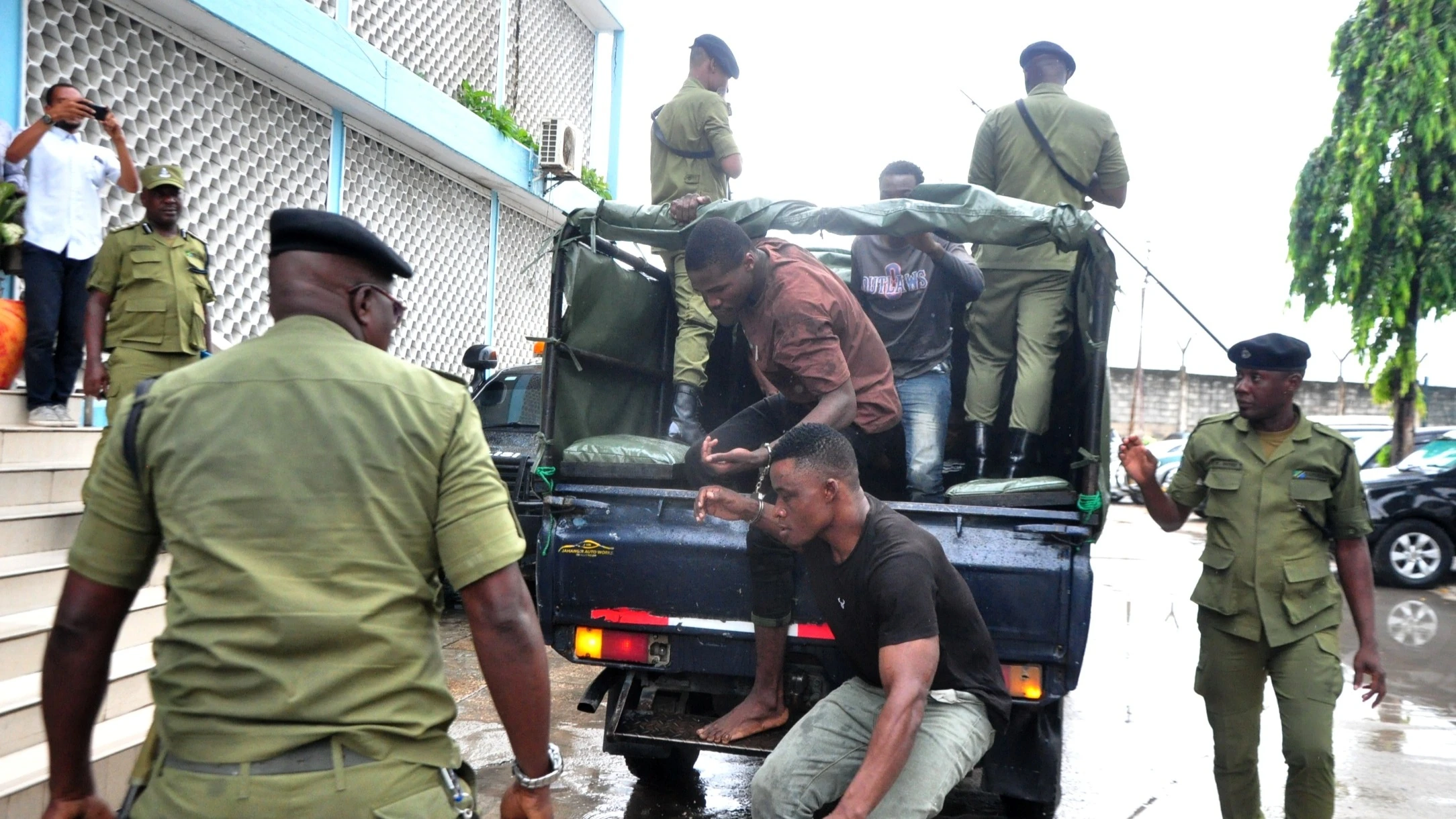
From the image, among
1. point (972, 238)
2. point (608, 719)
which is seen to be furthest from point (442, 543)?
point (972, 238)

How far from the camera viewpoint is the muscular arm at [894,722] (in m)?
2.91

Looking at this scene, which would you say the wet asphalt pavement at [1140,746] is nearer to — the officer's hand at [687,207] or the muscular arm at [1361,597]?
the muscular arm at [1361,597]

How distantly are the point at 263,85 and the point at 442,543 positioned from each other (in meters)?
8.18

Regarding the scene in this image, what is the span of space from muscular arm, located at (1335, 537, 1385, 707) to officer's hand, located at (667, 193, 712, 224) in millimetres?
2619

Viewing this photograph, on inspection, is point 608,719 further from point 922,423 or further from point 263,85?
point 263,85

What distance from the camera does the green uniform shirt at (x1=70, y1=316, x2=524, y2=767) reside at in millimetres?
1733

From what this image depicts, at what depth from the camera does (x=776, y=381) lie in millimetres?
4371

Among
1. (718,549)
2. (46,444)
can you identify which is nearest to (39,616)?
(46,444)

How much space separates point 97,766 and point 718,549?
7.27ft

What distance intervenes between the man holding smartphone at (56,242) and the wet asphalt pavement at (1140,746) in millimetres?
Result: 2504

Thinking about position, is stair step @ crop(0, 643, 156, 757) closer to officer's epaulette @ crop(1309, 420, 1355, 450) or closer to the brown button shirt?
the brown button shirt

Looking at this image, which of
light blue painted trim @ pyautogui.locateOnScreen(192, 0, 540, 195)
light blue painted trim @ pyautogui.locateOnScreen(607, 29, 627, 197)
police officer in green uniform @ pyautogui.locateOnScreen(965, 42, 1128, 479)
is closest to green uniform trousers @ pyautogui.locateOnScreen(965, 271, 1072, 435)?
police officer in green uniform @ pyautogui.locateOnScreen(965, 42, 1128, 479)

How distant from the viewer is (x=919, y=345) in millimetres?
5125

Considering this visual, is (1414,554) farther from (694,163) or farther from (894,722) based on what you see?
Result: (894,722)
